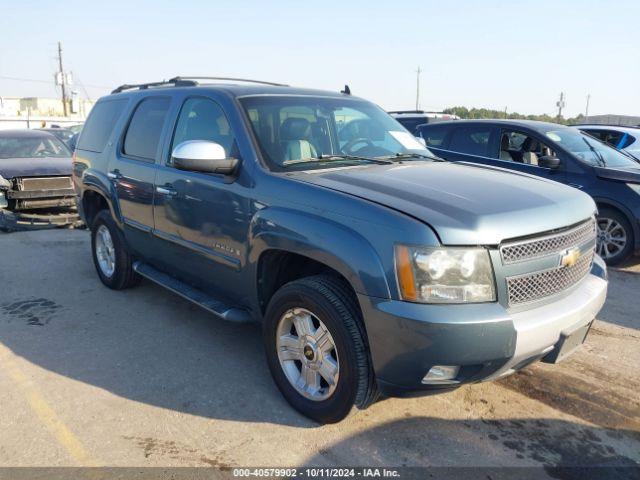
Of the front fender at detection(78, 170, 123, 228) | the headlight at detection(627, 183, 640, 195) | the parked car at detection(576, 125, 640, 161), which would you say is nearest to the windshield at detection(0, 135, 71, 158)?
the front fender at detection(78, 170, 123, 228)

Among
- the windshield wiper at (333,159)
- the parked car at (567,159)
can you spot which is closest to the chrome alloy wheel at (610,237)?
the parked car at (567,159)

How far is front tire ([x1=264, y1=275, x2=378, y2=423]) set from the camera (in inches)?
110

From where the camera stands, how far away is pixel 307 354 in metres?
3.12

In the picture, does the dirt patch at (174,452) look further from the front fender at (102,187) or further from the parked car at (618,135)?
the parked car at (618,135)

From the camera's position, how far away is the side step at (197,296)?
11.8ft

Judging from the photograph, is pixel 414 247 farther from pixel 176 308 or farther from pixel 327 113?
pixel 176 308

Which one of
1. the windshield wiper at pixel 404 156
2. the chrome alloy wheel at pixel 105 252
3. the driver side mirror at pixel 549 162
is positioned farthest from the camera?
the driver side mirror at pixel 549 162

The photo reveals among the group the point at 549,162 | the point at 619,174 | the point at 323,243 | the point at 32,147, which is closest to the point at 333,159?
the point at 323,243

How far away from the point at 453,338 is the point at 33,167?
8.02m

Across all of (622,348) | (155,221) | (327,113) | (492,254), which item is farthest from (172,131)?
(622,348)

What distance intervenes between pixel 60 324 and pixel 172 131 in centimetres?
194

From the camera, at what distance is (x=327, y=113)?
13.3 feet

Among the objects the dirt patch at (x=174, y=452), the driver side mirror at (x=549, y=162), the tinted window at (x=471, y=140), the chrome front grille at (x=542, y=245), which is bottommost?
the dirt patch at (x=174, y=452)

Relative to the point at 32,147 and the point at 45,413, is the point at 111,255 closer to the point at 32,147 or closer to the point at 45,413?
the point at 45,413
